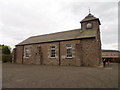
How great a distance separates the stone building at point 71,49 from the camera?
15680mm

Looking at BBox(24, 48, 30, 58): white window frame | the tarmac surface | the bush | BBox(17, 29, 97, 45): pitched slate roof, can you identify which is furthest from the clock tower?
the bush

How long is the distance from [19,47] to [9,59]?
563cm

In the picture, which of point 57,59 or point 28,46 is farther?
point 28,46

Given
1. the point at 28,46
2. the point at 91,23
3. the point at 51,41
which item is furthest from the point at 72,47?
the point at 28,46

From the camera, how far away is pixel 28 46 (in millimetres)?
23266

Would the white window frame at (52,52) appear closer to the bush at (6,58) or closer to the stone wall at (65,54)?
the stone wall at (65,54)

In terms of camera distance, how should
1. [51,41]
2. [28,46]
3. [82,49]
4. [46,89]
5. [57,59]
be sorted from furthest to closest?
[28,46]
[51,41]
[57,59]
[82,49]
[46,89]

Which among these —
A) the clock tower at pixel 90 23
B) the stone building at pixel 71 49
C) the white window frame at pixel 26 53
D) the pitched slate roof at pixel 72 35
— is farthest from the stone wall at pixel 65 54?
the clock tower at pixel 90 23

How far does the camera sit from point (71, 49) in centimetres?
1738

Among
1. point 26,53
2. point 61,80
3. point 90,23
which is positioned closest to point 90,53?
point 90,23

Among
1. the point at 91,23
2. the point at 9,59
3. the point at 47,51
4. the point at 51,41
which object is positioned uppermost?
the point at 91,23

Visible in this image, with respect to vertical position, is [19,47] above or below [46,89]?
above

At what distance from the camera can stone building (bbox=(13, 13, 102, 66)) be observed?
617 inches

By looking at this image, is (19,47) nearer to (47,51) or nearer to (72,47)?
(47,51)
